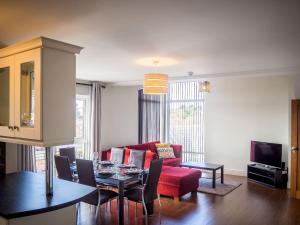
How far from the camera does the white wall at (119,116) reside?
23.5ft

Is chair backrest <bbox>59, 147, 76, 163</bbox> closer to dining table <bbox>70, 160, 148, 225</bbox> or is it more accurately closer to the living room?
the living room

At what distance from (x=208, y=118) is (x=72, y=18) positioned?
6039mm

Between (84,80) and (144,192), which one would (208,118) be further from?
(144,192)

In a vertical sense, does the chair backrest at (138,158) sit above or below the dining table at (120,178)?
above

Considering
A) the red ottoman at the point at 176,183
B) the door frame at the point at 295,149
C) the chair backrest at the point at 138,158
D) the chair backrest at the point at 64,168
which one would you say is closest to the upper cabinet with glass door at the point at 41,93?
the chair backrest at the point at 64,168

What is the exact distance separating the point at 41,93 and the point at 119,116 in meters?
5.28

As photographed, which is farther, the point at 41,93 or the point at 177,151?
the point at 177,151

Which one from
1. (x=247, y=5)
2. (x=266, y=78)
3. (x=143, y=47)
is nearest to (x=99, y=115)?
(x=143, y=47)

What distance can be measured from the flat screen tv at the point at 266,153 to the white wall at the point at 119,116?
10.8ft

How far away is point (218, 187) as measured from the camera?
610cm

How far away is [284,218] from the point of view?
4316mm

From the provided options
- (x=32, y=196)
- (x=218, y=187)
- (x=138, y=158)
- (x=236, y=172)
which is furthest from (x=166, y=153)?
(x=32, y=196)

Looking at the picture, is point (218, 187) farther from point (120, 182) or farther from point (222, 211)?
point (120, 182)

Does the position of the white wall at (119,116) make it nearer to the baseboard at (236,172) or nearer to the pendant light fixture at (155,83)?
the baseboard at (236,172)
